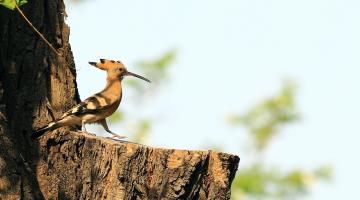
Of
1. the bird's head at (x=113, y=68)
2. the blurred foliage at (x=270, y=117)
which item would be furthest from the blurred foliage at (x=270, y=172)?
the bird's head at (x=113, y=68)

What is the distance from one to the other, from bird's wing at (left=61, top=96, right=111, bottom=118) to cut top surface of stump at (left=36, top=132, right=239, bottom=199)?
0.59 metres

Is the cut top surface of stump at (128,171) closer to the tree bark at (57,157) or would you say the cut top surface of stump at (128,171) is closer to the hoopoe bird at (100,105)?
the tree bark at (57,157)

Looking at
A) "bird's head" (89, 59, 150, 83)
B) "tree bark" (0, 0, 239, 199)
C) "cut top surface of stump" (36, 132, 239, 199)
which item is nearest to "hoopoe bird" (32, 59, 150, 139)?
"bird's head" (89, 59, 150, 83)

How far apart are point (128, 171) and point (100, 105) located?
224 centimetres

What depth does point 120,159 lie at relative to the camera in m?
6.59

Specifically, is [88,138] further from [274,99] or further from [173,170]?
[274,99]

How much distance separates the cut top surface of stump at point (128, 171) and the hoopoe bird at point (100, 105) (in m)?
0.33

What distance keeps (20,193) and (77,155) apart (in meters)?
0.69

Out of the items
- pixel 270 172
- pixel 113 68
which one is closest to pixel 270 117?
pixel 270 172

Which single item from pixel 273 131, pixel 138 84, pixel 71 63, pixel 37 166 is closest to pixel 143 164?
pixel 37 166

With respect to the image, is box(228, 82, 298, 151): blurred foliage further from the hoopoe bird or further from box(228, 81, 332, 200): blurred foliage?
the hoopoe bird

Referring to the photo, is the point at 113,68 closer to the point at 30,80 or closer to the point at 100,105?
the point at 100,105

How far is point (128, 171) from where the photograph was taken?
6.54 meters

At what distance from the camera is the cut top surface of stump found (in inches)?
257
